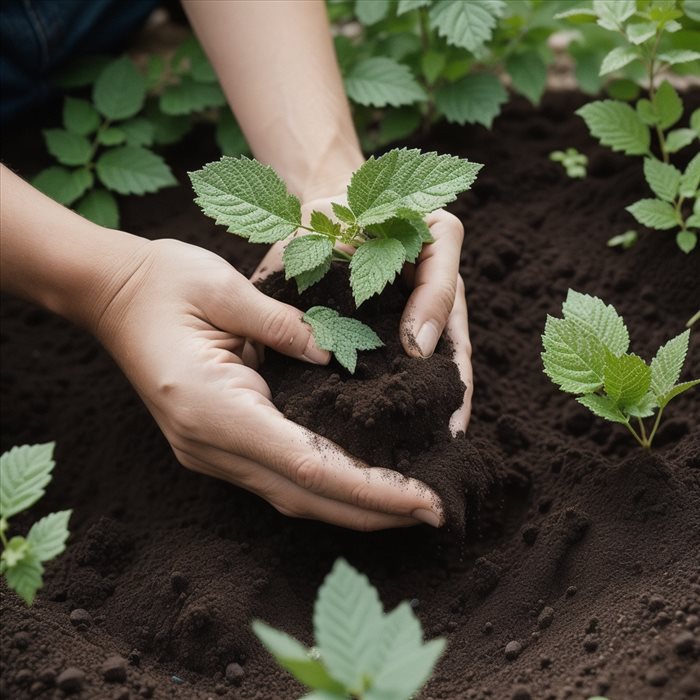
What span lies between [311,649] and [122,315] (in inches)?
24.3

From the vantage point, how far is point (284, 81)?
1943 millimetres

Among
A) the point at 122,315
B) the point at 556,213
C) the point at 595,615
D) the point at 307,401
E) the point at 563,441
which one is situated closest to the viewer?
the point at 595,615

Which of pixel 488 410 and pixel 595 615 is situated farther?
pixel 488 410

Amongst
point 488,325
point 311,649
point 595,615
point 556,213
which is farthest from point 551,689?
point 556,213

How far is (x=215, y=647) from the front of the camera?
137 centimetres

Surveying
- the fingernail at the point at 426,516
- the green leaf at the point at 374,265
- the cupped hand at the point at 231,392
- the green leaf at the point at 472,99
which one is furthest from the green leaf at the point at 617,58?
the fingernail at the point at 426,516

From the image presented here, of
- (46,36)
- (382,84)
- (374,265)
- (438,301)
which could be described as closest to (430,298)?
(438,301)

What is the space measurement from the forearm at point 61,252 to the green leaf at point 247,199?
0.21 m

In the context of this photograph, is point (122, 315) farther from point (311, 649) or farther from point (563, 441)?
point (563, 441)

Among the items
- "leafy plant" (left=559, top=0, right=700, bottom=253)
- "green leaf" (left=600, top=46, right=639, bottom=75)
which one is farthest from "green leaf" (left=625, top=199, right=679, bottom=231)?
"green leaf" (left=600, top=46, right=639, bottom=75)

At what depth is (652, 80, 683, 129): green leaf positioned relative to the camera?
1.90 meters

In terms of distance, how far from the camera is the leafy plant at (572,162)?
7.09 ft

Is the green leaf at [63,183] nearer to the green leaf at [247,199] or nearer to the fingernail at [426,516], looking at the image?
the green leaf at [247,199]

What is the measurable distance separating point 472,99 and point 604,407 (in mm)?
988
